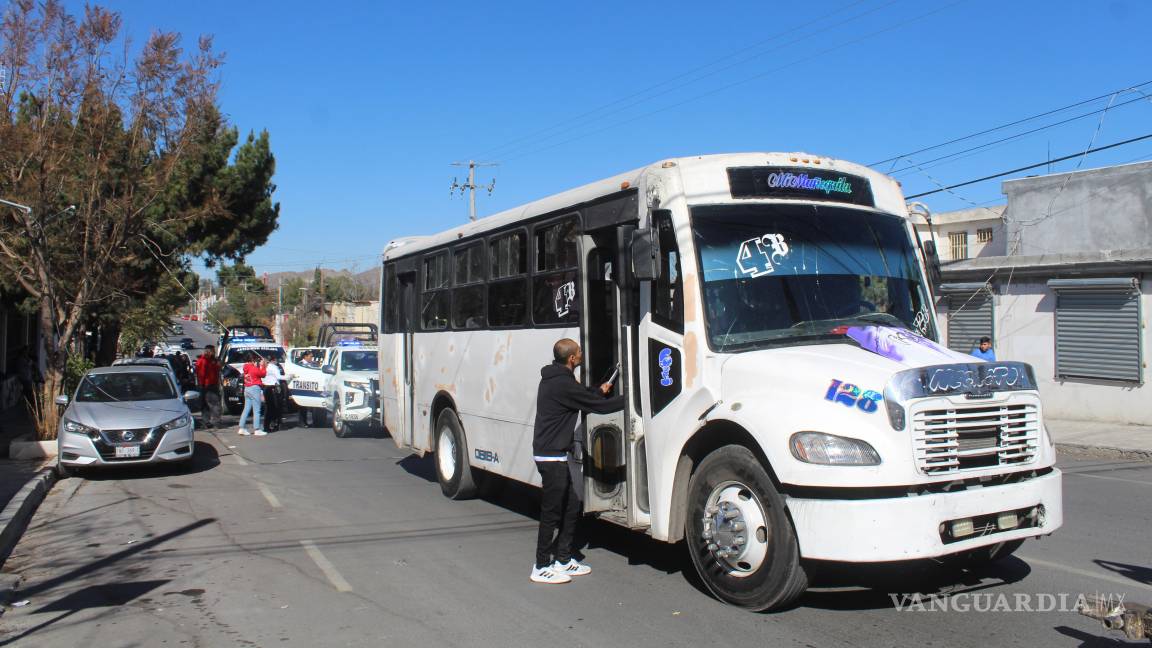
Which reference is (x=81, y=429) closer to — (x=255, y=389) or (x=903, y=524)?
(x=255, y=389)

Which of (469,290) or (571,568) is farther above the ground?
(469,290)

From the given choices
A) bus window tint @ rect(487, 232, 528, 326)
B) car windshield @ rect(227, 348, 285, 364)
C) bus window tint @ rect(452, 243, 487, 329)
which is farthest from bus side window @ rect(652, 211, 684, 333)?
car windshield @ rect(227, 348, 285, 364)

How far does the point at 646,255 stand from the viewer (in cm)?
643

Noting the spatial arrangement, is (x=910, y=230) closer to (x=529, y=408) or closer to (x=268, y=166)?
(x=529, y=408)

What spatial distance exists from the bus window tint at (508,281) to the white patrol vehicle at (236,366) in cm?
1608

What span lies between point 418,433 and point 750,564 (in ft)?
23.0

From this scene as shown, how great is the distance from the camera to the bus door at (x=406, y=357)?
12.3m

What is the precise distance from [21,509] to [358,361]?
32.6ft

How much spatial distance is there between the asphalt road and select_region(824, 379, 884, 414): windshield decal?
1.38 meters

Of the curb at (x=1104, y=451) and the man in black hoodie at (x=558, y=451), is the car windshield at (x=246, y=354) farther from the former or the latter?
the man in black hoodie at (x=558, y=451)

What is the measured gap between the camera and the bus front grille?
17.5ft

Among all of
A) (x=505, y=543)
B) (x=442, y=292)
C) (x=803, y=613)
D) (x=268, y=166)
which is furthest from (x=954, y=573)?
(x=268, y=166)

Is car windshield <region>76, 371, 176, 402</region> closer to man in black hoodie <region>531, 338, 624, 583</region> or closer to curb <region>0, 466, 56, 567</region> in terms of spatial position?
curb <region>0, 466, 56, 567</region>

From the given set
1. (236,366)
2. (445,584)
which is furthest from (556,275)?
(236,366)
